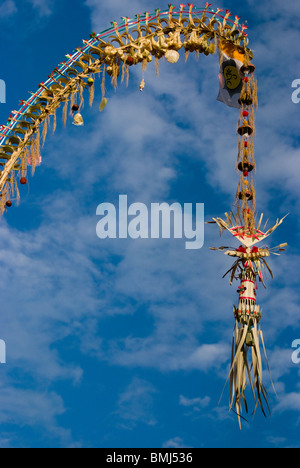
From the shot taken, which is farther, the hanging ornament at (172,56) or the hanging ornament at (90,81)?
the hanging ornament at (172,56)

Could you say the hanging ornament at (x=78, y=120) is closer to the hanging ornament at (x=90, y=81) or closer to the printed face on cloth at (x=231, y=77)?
the hanging ornament at (x=90, y=81)

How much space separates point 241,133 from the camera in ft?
72.3

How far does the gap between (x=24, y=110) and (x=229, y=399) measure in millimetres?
9405

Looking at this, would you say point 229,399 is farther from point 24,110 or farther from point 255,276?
point 24,110

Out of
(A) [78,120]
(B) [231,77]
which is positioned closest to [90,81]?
(A) [78,120]

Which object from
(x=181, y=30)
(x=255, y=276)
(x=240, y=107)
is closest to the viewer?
(x=255, y=276)

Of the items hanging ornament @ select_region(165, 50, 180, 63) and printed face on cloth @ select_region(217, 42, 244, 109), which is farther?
printed face on cloth @ select_region(217, 42, 244, 109)

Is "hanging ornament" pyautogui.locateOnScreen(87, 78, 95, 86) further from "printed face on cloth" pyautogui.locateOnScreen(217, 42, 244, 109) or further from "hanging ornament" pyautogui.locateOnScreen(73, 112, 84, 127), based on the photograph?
"printed face on cloth" pyautogui.locateOnScreen(217, 42, 244, 109)

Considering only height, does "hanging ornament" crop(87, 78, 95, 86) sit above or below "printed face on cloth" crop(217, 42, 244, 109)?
below

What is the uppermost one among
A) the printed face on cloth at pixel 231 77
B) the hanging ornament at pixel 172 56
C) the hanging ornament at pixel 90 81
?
the printed face on cloth at pixel 231 77

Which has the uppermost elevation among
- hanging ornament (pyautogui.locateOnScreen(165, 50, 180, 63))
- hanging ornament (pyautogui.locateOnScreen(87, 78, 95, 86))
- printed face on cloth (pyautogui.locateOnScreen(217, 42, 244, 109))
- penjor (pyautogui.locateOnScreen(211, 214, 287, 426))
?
printed face on cloth (pyautogui.locateOnScreen(217, 42, 244, 109))

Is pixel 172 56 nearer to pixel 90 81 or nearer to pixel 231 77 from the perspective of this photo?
pixel 90 81

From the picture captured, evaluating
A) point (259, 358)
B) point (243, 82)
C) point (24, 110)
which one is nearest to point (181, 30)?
point (243, 82)

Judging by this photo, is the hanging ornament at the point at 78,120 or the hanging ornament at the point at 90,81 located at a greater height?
the hanging ornament at the point at 90,81
